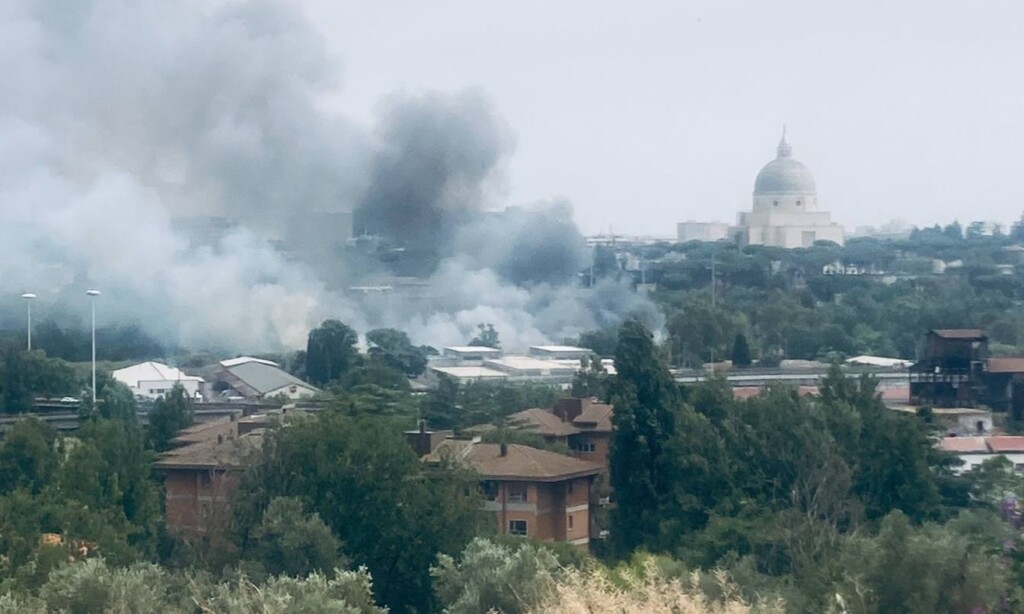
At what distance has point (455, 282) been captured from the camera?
188 ft

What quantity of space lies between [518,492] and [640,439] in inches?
58.8

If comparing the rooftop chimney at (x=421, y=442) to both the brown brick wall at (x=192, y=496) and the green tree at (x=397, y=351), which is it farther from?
the green tree at (x=397, y=351)

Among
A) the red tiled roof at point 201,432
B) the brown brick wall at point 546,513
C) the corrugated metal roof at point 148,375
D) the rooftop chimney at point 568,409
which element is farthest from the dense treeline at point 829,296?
the brown brick wall at point 546,513

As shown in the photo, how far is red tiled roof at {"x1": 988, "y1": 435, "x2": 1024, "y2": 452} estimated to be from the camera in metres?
29.3

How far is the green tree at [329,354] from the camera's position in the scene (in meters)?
44.2

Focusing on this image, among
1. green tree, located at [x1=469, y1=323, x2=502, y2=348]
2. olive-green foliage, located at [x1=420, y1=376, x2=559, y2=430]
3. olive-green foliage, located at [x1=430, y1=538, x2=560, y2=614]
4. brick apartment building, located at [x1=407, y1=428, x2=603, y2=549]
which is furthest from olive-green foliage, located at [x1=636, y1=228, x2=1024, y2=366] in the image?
olive-green foliage, located at [x1=430, y1=538, x2=560, y2=614]

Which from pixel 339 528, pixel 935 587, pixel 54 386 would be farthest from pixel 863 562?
pixel 54 386

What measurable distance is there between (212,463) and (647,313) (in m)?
33.2

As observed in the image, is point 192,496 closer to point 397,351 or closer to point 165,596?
point 165,596

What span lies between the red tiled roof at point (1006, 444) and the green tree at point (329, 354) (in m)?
16.8

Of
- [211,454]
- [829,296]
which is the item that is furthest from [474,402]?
[829,296]

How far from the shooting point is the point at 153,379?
139ft

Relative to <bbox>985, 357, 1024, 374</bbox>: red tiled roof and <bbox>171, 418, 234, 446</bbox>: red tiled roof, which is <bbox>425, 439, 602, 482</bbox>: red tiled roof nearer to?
<bbox>171, 418, 234, 446</bbox>: red tiled roof

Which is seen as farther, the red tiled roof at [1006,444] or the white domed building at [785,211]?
the white domed building at [785,211]
